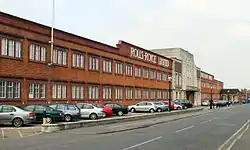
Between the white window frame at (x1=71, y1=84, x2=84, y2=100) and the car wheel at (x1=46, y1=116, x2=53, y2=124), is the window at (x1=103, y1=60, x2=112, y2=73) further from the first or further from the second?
the car wheel at (x1=46, y1=116, x2=53, y2=124)

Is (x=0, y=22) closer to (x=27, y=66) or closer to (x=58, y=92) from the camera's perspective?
(x=27, y=66)

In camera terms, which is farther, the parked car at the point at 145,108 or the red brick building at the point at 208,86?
the red brick building at the point at 208,86

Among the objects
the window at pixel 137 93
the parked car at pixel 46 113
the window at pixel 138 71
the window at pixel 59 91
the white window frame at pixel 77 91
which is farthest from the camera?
the window at pixel 138 71

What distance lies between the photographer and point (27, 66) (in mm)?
40844

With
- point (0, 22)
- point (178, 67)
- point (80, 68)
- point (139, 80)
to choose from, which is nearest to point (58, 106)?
point (0, 22)

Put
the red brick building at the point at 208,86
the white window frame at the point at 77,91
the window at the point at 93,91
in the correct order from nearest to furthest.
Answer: the white window frame at the point at 77,91, the window at the point at 93,91, the red brick building at the point at 208,86

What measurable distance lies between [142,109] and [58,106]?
2289 centimetres

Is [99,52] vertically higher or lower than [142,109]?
higher

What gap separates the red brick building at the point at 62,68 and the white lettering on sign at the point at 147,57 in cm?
16

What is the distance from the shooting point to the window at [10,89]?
37631 millimetres

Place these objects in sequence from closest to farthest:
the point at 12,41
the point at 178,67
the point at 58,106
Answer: the point at 58,106 → the point at 12,41 → the point at 178,67

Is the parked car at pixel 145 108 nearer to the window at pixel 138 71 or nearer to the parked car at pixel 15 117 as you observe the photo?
the window at pixel 138 71

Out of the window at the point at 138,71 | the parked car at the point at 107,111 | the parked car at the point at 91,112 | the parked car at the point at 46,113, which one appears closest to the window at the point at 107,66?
the window at the point at 138,71

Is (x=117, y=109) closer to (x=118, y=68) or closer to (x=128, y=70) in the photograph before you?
(x=118, y=68)
